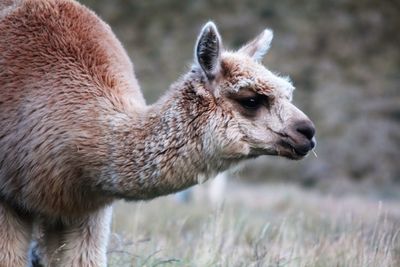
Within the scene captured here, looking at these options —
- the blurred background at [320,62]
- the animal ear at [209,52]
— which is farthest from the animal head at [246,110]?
the blurred background at [320,62]

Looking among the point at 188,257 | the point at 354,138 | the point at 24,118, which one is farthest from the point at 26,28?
the point at 354,138

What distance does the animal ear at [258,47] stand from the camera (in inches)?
238

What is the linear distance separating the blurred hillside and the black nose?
19309 mm

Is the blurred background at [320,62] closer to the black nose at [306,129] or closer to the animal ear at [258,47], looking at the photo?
the animal ear at [258,47]

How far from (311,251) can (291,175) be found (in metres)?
19.2

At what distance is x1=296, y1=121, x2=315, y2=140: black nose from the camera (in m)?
5.36

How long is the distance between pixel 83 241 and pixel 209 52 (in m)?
1.65

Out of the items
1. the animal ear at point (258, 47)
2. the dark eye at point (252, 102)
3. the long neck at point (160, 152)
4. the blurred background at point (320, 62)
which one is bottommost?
the long neck at point (160, 152)

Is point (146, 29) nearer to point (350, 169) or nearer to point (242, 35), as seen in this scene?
point (242, 35)

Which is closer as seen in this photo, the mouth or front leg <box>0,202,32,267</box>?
the mouth

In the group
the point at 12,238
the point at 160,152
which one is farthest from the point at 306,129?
the point at 12,238

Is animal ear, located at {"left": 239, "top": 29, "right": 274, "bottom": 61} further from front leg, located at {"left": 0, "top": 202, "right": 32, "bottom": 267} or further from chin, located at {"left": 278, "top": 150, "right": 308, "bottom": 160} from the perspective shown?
front leg, located at {"left": 0, "top": 202, "right": 32, "bottom": 267}

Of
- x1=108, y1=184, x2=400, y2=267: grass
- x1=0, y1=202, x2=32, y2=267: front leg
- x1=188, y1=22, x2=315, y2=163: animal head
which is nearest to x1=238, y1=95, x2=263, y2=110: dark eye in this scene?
x1=188, y1=22, x2=315, y2=163: animal head

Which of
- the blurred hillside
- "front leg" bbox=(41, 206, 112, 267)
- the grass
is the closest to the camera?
"front leg" bbox=(41, 206, 112, 267)
